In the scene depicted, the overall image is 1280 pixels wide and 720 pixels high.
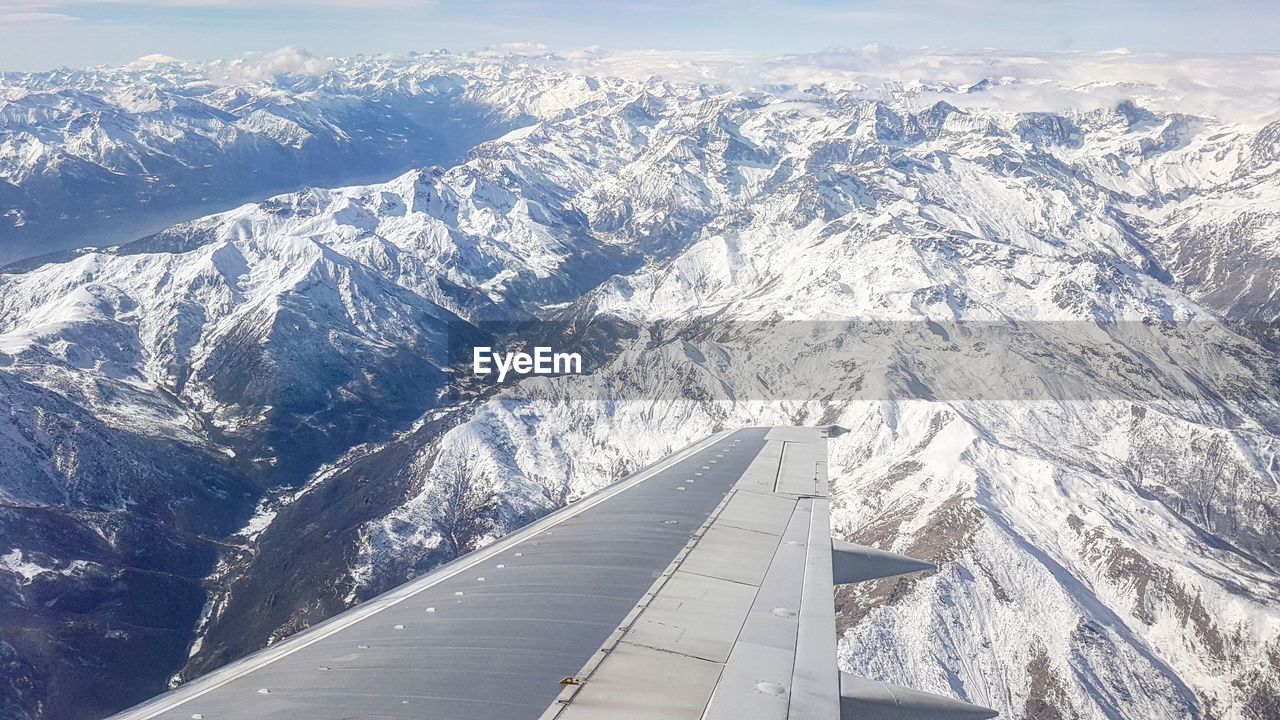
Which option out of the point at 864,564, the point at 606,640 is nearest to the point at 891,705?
the point at 606,640

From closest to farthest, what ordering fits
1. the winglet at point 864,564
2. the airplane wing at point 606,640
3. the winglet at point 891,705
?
the airplane wing at point 606,640 < the winglet at point 891,705 < the winglet at point 864,564

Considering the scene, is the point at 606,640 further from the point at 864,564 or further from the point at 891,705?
the point at 864,564

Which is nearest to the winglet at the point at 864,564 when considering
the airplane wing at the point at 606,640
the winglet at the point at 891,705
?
the airplane wing at the point at 606,640

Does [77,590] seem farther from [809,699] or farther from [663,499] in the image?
[809,699]

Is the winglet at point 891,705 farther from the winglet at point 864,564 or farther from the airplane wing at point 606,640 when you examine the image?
the winglet at point 864,564

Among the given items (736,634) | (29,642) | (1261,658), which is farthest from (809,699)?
(29,642)

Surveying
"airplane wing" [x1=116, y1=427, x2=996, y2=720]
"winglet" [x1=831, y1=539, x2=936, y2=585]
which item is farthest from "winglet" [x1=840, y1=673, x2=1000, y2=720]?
"winglet" [x1=831, y1=539, x2=936, y2=585]
